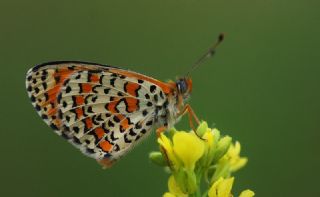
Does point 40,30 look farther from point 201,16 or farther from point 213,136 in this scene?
point 213,136

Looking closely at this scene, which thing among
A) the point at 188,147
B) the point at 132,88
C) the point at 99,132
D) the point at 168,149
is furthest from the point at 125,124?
the point at 188,147

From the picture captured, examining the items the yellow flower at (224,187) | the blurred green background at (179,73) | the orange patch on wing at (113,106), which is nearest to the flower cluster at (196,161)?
the yellow flower at (224,187)

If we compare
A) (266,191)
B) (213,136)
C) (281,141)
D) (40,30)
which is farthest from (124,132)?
(40,30)

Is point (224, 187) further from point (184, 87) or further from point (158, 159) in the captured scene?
point (184, 87)

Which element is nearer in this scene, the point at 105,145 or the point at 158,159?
the point at 158,159

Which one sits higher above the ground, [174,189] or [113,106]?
[113,106]

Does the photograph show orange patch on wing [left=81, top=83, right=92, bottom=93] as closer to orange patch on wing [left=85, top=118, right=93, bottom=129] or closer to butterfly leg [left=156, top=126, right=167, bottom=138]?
orange patch on wing [left=85, top=118, right=93, bottom=129]
